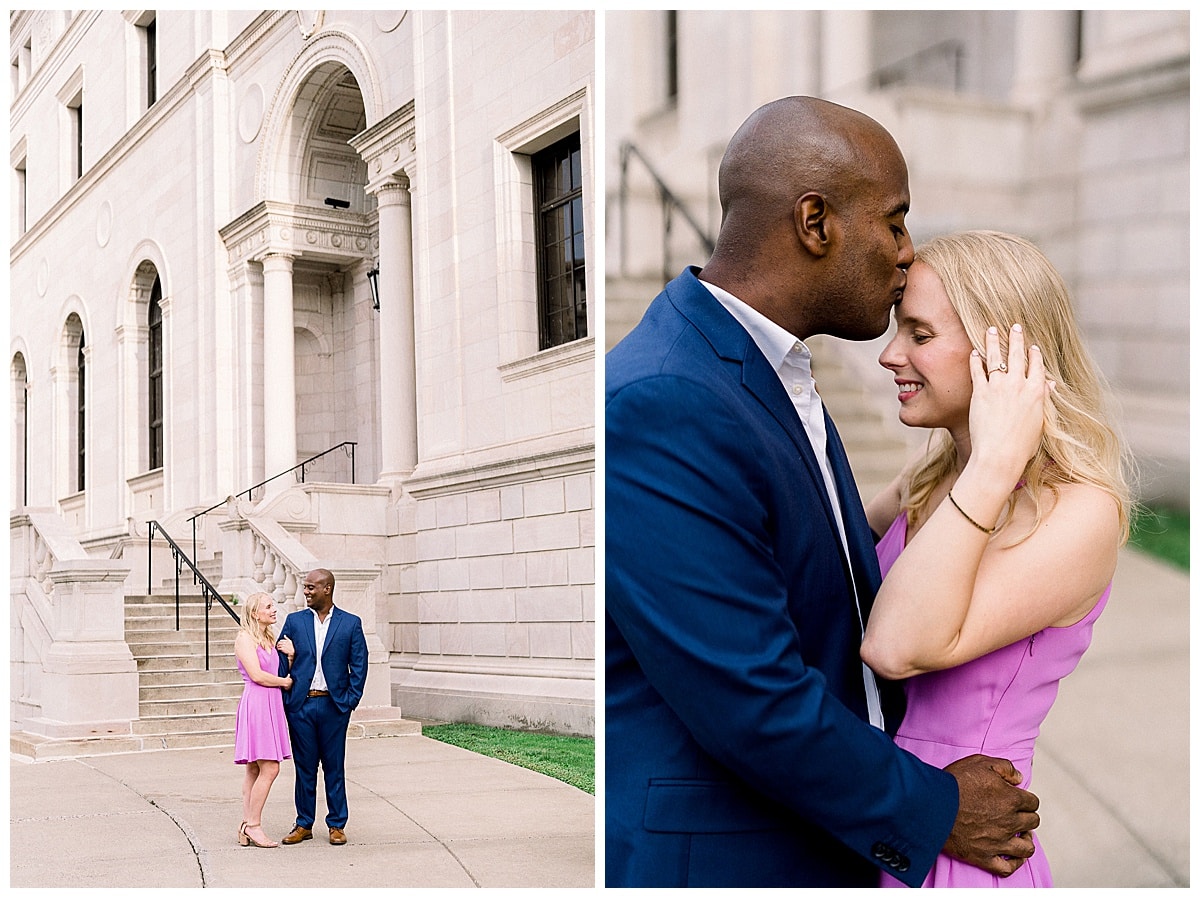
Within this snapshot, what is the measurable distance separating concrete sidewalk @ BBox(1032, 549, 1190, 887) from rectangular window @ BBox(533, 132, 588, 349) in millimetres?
7306

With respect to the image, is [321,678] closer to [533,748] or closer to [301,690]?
[301,690]

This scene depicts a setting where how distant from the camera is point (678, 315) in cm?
189

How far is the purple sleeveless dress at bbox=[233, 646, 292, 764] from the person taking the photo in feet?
19.5

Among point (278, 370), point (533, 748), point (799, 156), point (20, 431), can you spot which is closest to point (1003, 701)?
point (799, 156)

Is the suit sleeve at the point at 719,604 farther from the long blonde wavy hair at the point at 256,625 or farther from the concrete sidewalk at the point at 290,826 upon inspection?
the long blonde wavy hair at the point at 256,625

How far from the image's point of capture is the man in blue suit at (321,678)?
19.5 feet

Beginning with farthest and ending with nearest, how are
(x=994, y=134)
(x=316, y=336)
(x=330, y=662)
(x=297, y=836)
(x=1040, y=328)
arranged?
(x=316, y=336)
(x=297, y=836)
(x=330, y=662)
(x=994, y=134)
(x=1040, y=328)

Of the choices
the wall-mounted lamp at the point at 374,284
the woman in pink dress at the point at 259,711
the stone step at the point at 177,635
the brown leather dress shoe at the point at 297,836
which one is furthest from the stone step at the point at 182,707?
the wall-mounted lamp at the point at 374,284

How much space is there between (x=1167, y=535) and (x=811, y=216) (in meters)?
2.38

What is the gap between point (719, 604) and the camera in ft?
5.51

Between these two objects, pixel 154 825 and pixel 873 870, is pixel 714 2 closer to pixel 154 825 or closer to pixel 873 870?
pixel 873 870

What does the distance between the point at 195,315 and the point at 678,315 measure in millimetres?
14079

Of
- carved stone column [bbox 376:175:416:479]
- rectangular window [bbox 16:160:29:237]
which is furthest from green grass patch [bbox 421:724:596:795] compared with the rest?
rectangular window [bbox 16:160:29:237]

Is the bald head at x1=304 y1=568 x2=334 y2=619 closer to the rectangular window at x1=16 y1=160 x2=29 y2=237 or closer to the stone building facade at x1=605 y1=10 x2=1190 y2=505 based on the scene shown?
the stone building facade at x1=605 y1=10 x2=1190 y2=505
